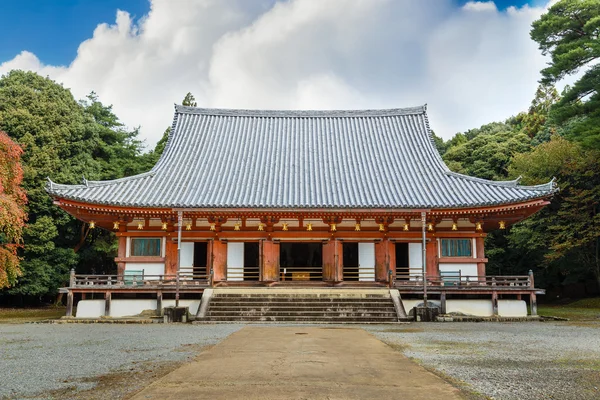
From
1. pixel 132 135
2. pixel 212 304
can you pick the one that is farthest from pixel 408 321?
pixel 132 135

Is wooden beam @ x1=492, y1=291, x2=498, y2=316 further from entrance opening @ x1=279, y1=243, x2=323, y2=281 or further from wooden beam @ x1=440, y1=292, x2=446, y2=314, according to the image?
entrance opening @ x1=279, y1=243, x2=323, y2=281

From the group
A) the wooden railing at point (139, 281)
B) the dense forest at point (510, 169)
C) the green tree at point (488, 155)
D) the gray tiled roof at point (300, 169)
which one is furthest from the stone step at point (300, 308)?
the green tree at point (488, 155)

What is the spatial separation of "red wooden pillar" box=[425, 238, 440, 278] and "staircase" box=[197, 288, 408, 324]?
9.55 ft

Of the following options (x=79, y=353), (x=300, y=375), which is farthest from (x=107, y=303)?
(x=300, y=375)

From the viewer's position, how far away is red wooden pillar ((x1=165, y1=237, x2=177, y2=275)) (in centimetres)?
1723

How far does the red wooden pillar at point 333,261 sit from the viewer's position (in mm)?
17281

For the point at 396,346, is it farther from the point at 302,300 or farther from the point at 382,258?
the point at 382,258

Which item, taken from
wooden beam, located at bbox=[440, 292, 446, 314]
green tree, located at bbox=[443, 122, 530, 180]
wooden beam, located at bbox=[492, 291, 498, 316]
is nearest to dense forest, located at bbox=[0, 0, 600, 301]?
green tree, located at bbox=[443, 122, 530, 180]

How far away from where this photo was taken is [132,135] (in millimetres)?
29672

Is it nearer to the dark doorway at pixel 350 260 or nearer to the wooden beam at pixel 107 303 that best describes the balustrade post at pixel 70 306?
the wooden beam at pixel 107 303

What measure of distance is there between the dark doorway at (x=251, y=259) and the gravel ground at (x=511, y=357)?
7.47 metres

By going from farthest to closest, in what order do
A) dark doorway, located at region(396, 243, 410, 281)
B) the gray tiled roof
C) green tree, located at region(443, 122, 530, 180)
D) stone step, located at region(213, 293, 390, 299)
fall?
green tree, located at region(443, 122, 530, 180) → dark doorway, located at region(396, 243, 410, 281) → the gray tiled roof → stone step, located at region(213, 293, 390, 299)

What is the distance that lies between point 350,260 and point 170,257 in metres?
7.13

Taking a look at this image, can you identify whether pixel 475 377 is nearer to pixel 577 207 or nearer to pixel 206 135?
pixel 206 135
